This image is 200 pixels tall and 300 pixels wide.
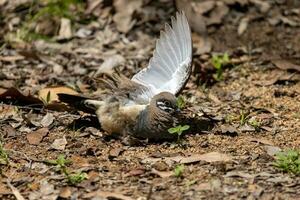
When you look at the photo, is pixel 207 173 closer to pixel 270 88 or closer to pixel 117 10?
pixel 270 88

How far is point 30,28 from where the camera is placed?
768cm

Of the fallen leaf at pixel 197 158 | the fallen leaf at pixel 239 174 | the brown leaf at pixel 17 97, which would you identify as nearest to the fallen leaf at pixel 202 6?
the brown leaf at pixel 17 97

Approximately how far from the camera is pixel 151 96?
5.22 m

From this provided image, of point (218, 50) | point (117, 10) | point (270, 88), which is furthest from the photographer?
point (117, 10)

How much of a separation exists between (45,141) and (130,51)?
2478 millimetres

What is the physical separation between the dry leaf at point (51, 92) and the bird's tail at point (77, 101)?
55 cm

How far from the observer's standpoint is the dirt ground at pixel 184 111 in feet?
14.2

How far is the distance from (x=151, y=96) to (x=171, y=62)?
1.33 feet

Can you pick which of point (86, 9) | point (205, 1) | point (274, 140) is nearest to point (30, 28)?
point (86, 9)

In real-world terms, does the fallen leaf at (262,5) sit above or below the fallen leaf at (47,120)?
above

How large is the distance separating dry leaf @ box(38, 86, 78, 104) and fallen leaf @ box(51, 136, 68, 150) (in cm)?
69

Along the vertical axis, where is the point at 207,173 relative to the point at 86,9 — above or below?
below

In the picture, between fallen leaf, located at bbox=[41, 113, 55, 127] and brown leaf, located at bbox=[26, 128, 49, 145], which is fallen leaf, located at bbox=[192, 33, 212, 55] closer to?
fallen leaf, located at bbox=[41, 113, 55, 127]

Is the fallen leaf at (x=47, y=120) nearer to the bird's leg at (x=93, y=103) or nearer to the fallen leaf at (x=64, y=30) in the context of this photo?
the bird's leg at (x=93, y=103)
